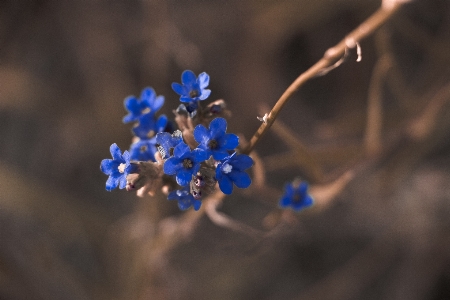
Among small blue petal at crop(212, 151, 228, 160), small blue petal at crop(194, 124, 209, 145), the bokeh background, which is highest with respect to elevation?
the bokeh background

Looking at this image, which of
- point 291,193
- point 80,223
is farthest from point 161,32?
point 291,193

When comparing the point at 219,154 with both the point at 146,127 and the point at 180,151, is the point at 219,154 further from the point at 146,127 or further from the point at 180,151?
the point at 146,127

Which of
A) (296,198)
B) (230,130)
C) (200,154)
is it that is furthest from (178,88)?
(230,130)

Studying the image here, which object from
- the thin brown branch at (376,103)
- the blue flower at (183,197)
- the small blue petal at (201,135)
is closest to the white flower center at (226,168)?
the small blue petal at (201,135)

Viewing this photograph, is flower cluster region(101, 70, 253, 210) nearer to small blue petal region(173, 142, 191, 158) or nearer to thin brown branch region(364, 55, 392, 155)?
small blue petal region(173, 142, 191, 158)

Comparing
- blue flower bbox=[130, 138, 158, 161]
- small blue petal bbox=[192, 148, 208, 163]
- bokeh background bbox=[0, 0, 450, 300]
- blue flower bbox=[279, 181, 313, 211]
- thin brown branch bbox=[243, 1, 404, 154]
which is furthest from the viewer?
bokeh background bbox=[0, 0, 450, 300]

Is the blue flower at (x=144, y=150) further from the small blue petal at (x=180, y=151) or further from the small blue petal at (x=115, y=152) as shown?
the small blue petal at (x=180, y=151)

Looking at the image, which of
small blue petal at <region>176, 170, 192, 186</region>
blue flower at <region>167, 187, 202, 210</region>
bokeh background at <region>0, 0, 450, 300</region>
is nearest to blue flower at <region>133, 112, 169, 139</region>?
blue flower at <region>167, 187, 202, 210</region>

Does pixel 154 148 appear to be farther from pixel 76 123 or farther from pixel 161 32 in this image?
pixel 76 123
